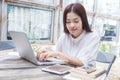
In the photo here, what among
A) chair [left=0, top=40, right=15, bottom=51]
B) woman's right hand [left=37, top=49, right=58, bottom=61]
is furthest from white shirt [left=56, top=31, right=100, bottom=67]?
chair [left=0, top=40, right=15, bottom=51]

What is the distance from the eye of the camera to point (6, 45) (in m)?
2.40

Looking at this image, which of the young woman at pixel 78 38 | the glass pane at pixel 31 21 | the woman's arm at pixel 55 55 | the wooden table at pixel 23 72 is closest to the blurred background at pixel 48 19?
the glass pane at pixel 31 21

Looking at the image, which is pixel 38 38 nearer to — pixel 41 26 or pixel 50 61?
pixel 41 26

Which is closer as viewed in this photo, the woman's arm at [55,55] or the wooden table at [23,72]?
the wooden table at [23,72]

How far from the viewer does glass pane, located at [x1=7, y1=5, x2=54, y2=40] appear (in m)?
2.68

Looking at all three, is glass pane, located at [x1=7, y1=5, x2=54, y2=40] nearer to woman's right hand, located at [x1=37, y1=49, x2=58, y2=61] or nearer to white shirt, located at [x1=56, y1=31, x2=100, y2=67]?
white shirt, located at [x1=56, y1=31, x2=100, y2=67]

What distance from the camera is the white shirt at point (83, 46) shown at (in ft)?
4.38

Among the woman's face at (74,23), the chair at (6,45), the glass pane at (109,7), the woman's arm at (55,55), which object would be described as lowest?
the chair at (6,45)

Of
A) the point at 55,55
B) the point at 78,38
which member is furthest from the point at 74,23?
the point at 55,55

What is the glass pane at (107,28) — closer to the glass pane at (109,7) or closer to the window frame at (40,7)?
the glass pane at (109,7)

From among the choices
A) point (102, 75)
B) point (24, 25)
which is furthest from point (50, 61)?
point (24, 25)

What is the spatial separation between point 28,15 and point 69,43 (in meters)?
1.50

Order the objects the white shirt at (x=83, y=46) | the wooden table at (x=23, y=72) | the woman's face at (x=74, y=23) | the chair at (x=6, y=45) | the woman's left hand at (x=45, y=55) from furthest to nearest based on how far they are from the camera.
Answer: the chair at (x=6, y=45), the woman's face at (x=74, y=23), the white shirt at (x=83, y=46), the woman's left hand at (x=45, y=55), the wooden table at (x=23, y=72)

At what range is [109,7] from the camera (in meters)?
4.06
